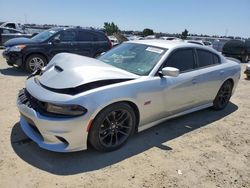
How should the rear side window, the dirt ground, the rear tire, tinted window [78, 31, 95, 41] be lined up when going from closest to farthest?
the dirt ground
the rear side window
the rear tire
tinted window [78, 31, 95, 41]

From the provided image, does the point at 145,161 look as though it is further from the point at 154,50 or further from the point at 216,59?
the point at 216,59

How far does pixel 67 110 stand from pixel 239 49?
52.0 feet

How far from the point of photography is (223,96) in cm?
579

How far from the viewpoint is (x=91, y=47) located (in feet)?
31.2

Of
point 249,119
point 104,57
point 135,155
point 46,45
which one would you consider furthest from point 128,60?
point 46,45

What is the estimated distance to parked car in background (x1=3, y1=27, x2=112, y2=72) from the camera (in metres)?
8.47

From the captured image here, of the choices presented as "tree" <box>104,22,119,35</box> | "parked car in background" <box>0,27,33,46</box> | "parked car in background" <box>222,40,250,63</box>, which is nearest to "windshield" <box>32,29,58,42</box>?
"parked car in background" <box>0,27,33,46</box>

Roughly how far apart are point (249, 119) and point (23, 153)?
14.7 ft

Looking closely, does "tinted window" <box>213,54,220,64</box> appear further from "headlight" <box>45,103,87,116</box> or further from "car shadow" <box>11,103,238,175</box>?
"headlight" <box>45,103,87,116</box>

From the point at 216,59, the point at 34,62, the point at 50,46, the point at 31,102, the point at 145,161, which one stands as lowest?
the point at 145,161

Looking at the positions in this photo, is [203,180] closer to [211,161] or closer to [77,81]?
[211,161]

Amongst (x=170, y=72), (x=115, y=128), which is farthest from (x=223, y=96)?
(x=115, y=128)

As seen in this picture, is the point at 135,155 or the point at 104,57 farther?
the point at 104,57

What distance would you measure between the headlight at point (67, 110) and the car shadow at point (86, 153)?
0.69 metres
